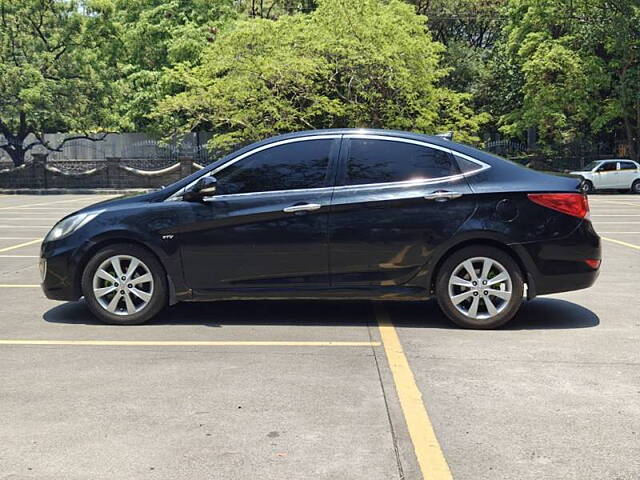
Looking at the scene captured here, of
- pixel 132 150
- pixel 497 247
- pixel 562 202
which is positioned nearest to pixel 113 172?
pixel 132 150

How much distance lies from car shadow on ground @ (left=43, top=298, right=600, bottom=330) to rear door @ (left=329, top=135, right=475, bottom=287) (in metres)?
0.56

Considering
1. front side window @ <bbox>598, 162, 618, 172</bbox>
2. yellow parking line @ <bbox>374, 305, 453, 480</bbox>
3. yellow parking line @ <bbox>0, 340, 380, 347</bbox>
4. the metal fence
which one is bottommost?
yellow parking line @ <bbox>374, 305, 453, 480</bbox>

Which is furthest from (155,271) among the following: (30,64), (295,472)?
(30,64)

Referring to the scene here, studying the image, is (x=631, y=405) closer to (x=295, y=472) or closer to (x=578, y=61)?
(x=295, y=472)

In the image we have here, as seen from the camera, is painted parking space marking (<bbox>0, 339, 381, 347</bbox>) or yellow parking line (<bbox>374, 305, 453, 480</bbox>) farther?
painted parking space marking (<bbox>0, 339, 381, 347</bbox>)

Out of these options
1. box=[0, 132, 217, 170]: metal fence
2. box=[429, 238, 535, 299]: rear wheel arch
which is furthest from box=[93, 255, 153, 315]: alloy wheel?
box=[0, 132, 217, 170]: metal fence

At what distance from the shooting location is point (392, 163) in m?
6.52

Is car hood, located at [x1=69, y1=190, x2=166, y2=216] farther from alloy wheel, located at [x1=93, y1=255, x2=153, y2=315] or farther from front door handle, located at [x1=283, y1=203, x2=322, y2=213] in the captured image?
front door handle, located at [x1=283, y1=203, x2=322, y2=213]

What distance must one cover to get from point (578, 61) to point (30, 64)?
25.7 meters

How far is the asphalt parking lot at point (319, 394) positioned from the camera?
12.0ft

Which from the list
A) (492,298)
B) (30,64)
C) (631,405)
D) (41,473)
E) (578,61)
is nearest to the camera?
(41,473)

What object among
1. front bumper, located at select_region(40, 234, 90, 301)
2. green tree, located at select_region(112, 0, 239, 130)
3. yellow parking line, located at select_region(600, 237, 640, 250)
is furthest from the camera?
green tree, located at select_region(112, 0, 239, 130)

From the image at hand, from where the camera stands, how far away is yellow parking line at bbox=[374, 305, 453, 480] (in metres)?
3.56

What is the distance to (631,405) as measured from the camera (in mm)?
4453
